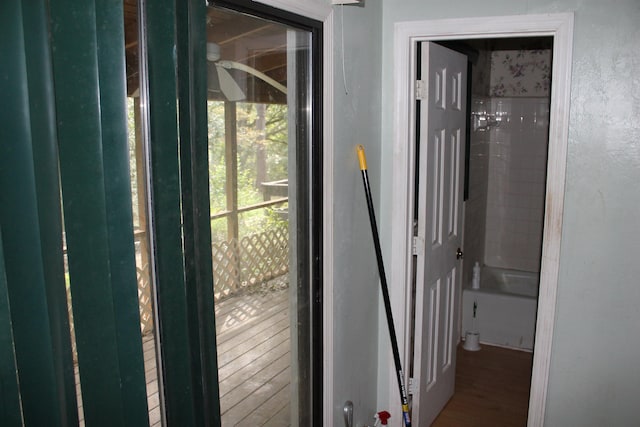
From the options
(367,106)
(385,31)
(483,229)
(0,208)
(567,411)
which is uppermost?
(385,31)

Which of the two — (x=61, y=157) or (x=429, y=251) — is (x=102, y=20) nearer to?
(x=61, y=157)

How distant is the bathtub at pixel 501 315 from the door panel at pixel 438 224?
3.09ft

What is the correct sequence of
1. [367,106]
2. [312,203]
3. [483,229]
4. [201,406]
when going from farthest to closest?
[483,229]
[367,106]
[312,203]
[201,406]

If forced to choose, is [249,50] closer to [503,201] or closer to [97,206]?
[97,206]

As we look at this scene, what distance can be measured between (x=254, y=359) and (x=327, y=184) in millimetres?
749

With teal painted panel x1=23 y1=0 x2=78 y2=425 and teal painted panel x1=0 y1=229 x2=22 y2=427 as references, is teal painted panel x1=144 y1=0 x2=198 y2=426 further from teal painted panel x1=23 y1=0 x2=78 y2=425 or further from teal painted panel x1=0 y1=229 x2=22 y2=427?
teal painted panel x1=0 y1=229 x2=22 y2=427

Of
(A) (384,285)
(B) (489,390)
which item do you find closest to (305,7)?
(A) (384,285)

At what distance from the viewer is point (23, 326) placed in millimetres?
1100

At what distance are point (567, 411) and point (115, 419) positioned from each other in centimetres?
212

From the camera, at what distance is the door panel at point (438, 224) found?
2812 mm

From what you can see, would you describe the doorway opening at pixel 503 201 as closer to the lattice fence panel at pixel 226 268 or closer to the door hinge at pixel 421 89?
the door hinge at pixel 421 89

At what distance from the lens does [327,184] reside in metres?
2.24

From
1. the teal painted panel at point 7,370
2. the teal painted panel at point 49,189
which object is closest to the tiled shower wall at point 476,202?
the teal painted panel at point 49,189

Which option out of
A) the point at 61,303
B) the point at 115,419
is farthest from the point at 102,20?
the point at 115,419
